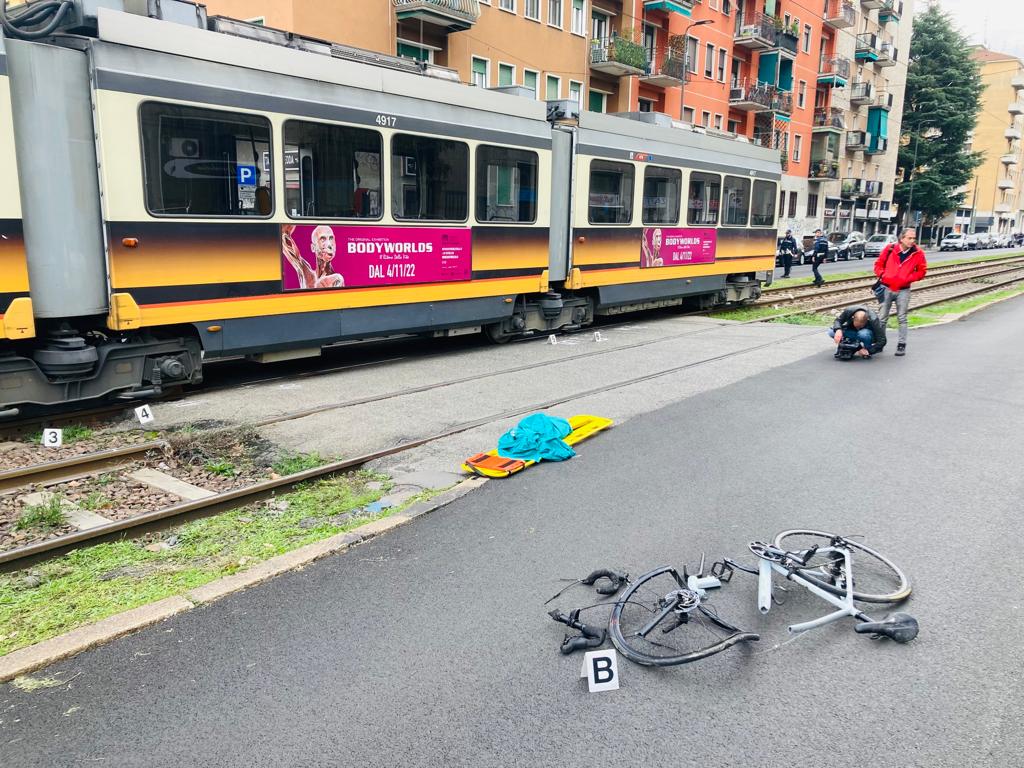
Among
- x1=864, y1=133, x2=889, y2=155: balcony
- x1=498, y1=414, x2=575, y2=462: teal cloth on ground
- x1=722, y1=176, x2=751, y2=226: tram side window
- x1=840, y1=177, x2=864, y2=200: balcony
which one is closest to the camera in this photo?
x1=498, y1=414, x2=575, y2=462: teal cloth on ground

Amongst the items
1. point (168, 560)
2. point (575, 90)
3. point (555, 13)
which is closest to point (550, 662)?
point (168, 560)

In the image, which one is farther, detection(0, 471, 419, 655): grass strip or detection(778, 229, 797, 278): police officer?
detection(778, 229, 797, 278): police officer

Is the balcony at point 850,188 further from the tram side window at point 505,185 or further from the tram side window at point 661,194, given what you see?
the tram side window at point 505,185

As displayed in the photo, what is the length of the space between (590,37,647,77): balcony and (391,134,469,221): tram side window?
25.8 meters

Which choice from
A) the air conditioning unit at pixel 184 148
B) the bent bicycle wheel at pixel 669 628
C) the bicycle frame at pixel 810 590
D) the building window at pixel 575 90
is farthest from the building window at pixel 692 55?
the bent bicycle wheel at pixel 669 628

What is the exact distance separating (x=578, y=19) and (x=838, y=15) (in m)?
33.0

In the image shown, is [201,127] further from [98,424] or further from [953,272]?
Result: [953,272]

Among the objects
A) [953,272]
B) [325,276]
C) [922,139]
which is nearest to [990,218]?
[922,139]

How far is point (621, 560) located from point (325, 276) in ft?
21.1

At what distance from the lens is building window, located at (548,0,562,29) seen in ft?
106

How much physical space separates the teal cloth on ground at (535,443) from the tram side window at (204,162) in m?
4.22

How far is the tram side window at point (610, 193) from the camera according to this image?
1445 centimetres

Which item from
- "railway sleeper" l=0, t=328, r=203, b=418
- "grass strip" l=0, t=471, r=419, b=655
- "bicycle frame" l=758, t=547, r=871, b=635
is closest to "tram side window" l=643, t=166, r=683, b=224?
"railway sleeper" l=0, t=328, r=203, b=418

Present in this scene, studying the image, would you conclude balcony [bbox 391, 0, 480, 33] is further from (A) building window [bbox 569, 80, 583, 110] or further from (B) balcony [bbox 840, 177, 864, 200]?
(B) balcony [bbox 840, 177, 864, 200]
